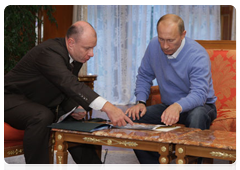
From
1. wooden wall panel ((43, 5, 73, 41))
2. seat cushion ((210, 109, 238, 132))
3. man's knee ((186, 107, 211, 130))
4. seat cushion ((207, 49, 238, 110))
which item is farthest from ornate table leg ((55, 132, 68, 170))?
wooden wall panel ((43, 5, 73, 41))

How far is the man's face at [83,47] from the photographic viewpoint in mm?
2355

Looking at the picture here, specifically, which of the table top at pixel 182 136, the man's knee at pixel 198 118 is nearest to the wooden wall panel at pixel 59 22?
the man's knee at pixel 198 118

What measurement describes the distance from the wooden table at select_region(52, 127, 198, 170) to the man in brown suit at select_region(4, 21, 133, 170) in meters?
0.12

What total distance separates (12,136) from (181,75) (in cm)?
133

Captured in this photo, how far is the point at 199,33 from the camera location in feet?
26.1

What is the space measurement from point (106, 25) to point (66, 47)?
580cm

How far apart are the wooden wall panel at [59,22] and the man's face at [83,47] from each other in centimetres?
508

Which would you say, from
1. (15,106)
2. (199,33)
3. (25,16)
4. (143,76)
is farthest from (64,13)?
(15,106)

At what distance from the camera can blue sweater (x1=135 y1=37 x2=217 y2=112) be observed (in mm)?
2561

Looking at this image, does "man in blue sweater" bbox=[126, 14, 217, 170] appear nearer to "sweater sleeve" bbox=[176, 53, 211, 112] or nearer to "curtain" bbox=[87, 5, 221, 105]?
"sweater sleeve" bbox=[176, 53, 211, 112]

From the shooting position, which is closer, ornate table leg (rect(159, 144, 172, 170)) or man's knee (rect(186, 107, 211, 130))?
ornate table leg (rect(159, 144, 172, 170))

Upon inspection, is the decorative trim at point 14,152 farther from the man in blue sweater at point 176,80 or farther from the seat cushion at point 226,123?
the seat cushion at point 226,123

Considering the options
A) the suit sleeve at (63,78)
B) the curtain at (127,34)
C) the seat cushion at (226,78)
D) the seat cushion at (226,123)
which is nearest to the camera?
the suit sleeve at (63,78)

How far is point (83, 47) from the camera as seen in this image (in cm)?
237
